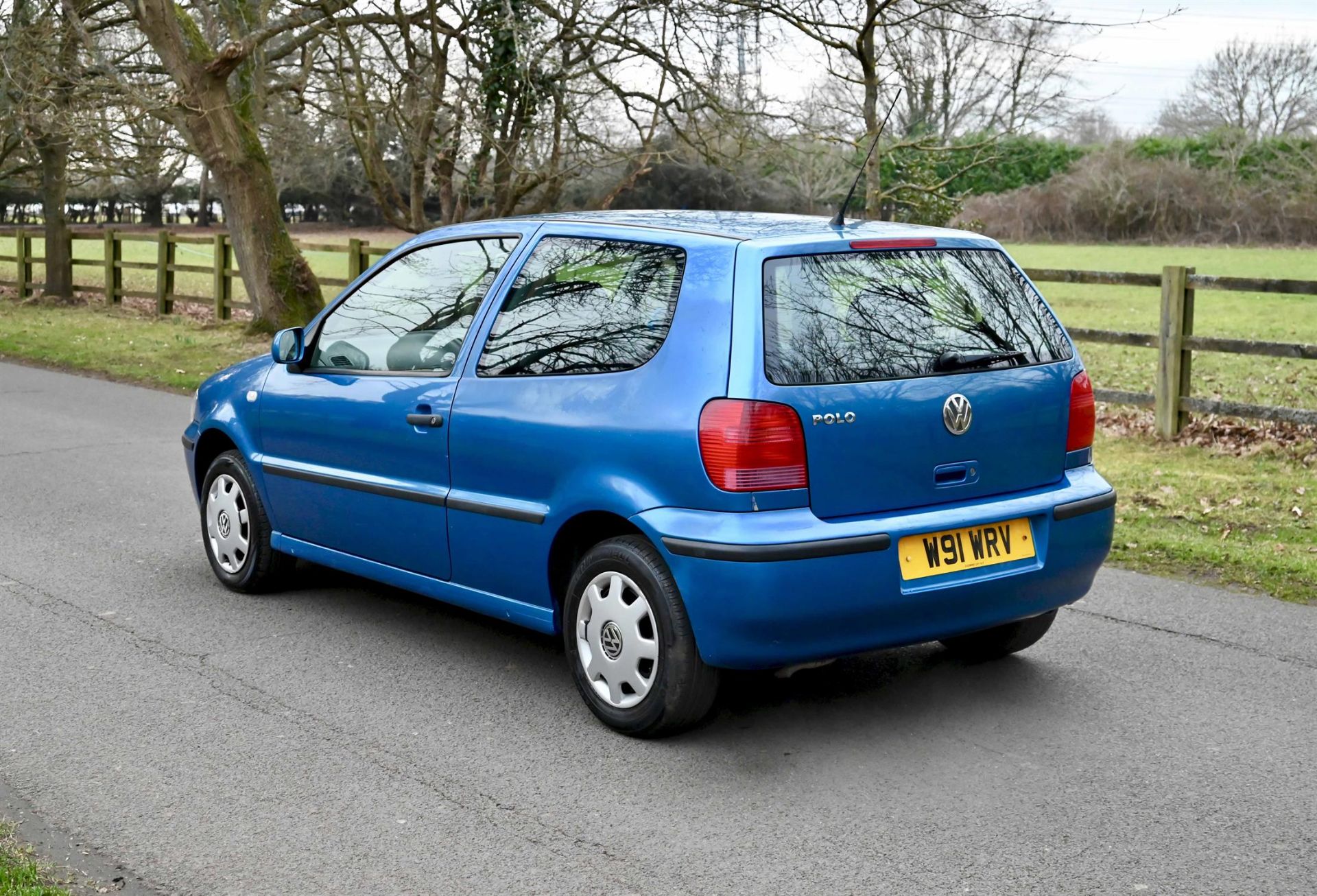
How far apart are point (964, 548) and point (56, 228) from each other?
26.8 m

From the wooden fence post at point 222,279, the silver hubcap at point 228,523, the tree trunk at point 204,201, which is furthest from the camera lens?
the tree trunk at point 204,201

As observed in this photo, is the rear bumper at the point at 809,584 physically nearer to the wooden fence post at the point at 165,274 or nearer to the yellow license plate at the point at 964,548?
the yellow license plate at the point at 964,548

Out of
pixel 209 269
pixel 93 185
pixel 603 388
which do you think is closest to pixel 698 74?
pixel 209 269

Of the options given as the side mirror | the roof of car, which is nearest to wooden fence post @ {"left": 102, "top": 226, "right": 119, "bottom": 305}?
the side mirror

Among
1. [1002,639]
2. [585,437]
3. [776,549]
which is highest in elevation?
[585,437]

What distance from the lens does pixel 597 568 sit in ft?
15.7

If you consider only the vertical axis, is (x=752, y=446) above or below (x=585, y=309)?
below

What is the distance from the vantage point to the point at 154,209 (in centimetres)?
7700

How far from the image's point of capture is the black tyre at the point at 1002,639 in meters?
5.51

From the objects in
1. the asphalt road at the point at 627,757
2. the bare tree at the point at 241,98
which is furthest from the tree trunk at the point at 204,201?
the asphalt road at the point at 627,757

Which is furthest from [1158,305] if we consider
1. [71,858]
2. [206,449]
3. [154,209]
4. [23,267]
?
[154,209]

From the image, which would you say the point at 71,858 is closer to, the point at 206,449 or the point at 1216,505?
the point at 206,449

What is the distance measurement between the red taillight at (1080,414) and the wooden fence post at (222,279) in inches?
751

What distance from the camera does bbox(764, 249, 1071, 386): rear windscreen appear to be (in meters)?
4.54
